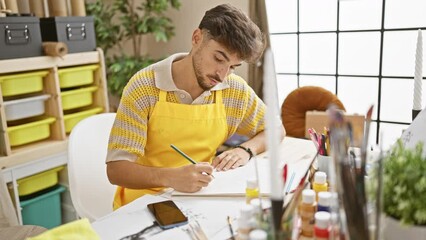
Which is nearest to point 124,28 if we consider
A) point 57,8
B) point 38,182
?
point 57,8

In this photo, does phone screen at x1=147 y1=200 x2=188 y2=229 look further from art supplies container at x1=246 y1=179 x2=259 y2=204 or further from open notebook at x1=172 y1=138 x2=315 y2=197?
art supplies container at x1=246 y1=179 x2=259 y2=204

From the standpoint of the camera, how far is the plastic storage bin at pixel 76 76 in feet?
7.61

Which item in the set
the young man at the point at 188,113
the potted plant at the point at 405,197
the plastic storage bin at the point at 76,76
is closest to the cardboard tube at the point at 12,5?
the plastic storage bin at the point at 76,76

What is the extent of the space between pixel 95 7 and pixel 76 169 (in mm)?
1858

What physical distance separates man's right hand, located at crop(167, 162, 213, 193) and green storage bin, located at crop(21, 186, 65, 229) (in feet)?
4.83

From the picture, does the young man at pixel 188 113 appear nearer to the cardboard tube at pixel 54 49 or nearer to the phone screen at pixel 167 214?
the phone screen at pixel 167 214

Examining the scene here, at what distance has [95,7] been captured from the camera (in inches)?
113

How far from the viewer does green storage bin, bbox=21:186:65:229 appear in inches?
87.7

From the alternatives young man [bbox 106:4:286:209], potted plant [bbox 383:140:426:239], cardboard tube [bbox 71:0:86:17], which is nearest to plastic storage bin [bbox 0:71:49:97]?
cardboard tube [bbox 71:0:86:17]

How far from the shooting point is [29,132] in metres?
2.19

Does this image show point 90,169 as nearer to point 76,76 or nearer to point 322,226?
point 322,226

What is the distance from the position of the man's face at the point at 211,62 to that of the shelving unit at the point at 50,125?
120 cm

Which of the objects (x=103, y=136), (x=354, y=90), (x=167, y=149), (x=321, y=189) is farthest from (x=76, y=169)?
(x=354, y=90)

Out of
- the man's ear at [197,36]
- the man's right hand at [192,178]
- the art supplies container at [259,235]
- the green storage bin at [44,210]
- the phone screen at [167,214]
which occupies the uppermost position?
the man's ear at [197,36]
